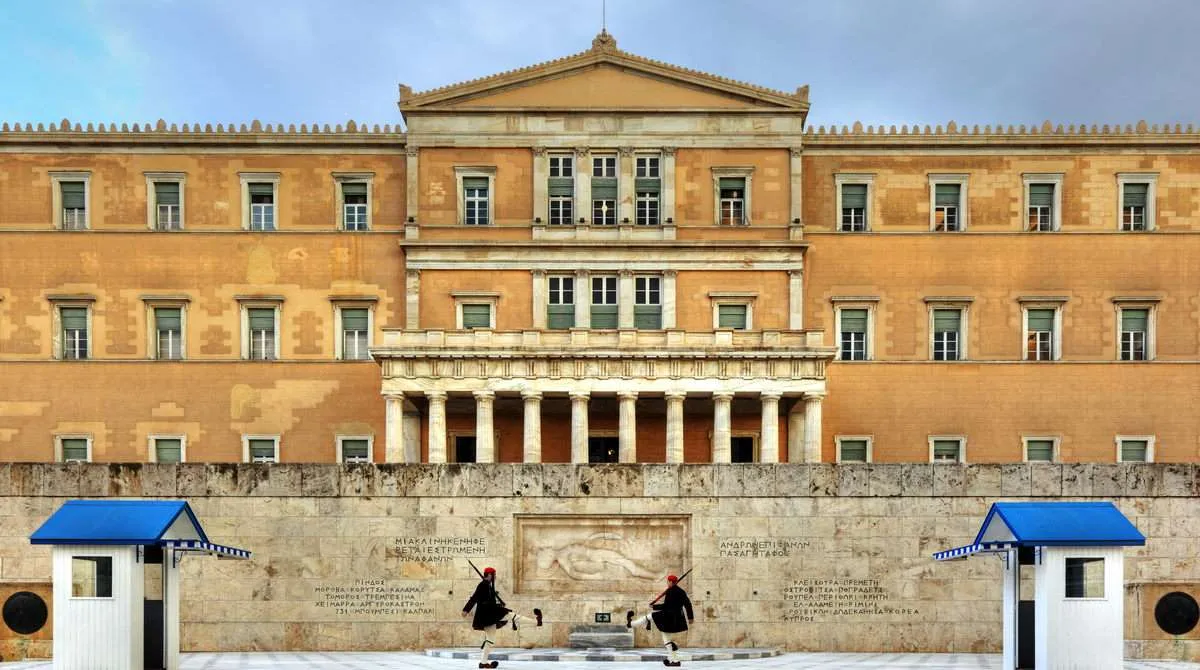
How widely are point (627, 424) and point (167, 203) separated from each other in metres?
19.3

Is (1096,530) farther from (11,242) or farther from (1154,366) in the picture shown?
(11,242)

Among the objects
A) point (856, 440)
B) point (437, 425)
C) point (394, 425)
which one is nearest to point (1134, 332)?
point (856, 440)

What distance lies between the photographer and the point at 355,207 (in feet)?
149

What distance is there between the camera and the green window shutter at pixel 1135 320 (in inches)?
1774

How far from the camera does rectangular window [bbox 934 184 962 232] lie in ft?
149

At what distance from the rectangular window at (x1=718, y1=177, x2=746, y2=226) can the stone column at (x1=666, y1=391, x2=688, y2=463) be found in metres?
7.72

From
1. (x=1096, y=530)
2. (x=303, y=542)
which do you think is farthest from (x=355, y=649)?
(x=1096, y=530)

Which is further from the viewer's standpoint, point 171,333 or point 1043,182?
point 1043,182

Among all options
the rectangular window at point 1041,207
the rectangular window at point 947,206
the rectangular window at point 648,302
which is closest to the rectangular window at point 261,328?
the rectangular window at point 648,302

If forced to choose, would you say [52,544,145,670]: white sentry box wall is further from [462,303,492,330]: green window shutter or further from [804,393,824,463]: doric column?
[462,303,492,330]: green window shutter

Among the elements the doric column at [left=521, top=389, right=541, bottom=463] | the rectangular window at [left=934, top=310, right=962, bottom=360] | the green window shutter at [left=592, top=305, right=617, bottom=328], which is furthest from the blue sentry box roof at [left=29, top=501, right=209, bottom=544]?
the rectangular window at [left=934, top=310, right=962, bottom=360]

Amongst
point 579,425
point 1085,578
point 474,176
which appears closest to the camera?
point 1085,578

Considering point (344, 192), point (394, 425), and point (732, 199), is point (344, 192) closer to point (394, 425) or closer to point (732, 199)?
Result: point (394, 425)

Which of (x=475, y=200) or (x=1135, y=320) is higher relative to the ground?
(x=475, y=200)
